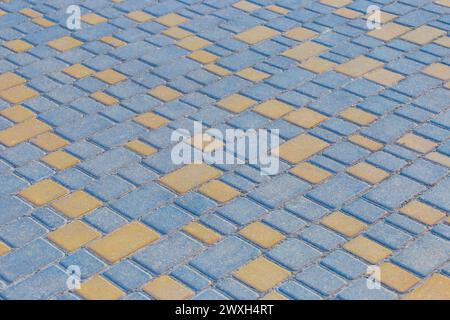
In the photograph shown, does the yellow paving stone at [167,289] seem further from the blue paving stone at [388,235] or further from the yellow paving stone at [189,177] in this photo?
the blue paving stone at [388,235]

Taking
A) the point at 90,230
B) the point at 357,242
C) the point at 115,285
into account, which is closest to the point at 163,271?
the point at 115,285

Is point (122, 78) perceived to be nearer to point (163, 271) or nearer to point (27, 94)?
point (27, 94)

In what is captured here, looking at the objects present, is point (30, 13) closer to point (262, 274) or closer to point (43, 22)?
point (43, 22)

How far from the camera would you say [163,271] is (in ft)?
11.1

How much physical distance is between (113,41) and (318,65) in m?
1.48

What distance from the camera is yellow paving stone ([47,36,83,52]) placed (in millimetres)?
5324

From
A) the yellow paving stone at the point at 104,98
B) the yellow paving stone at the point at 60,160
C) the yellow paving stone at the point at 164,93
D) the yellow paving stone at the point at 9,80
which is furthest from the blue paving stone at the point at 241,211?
the yellow paving stone at the point at 9,80

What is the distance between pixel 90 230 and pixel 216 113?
48.3 inches

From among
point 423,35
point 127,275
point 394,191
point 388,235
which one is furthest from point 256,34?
point 127,275

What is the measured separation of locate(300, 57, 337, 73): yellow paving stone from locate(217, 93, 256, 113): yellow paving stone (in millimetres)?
565

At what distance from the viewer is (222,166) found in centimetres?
406

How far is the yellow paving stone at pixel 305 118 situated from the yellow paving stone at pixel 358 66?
55 centimetres

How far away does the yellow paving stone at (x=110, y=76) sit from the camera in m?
4.91

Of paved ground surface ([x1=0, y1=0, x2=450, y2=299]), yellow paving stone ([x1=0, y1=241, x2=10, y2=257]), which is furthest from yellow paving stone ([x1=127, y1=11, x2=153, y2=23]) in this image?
yellow paving stone ([x1=0, y1=241, x2=10, y2=257])
